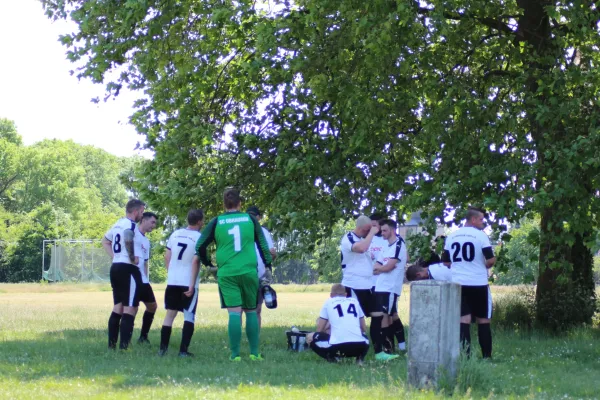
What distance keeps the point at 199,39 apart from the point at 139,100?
1.91m

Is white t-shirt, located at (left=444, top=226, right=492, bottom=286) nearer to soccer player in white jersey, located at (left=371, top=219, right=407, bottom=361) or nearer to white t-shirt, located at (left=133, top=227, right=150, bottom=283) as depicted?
soccer player in white jersey, located at (left=371, top=219, right=407, bottom=361)

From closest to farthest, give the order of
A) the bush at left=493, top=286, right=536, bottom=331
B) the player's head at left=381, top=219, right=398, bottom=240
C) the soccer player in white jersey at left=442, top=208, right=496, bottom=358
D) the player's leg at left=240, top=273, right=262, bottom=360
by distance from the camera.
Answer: the player's leg at left=240, top=273, right=262, bottom=360, the soccer player in white jersey at left=442, top=208, right=496, bottom=358, the player's head at left=381, top=219, right=398, bottom=240, the bush at left=493, top=286, right=536, bottom=331

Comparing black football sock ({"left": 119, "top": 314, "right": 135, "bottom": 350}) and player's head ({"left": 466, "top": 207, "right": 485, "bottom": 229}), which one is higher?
player's head ({"left": 466, "top": 207, "right": 485, "bottom": 229})

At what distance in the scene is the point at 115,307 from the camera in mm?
12656

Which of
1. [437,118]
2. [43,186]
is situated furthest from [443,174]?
[43,186]

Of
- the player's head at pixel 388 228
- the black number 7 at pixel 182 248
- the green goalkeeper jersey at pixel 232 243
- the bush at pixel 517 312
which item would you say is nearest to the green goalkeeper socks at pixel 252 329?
the green goalkeeper jersey at pixel 232 243

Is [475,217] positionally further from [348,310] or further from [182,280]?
[182,280]

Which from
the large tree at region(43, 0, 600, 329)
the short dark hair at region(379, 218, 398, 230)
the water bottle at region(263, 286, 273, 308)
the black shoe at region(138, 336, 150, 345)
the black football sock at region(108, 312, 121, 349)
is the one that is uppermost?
the large tree at region(43, 0, 600, 329)

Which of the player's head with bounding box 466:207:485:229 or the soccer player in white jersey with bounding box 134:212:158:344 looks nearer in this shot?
the player's head with bounding box 466:207:485:229

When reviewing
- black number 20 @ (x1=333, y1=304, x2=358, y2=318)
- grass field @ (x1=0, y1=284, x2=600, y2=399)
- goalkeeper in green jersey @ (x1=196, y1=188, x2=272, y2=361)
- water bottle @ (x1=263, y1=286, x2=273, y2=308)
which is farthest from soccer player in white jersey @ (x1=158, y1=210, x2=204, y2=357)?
black number 20 @ (x1=333, y1=304, x2=358, y2=318)

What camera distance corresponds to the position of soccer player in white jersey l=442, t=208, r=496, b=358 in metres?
11.7

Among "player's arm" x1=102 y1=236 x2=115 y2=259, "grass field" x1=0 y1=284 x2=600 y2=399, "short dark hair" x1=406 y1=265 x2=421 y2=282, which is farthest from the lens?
"short dark hair" x1=406 y1=265 x2=421 y2=282

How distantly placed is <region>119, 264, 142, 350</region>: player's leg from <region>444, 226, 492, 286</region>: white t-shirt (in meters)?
4.34

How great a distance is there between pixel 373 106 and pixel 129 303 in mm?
5808
